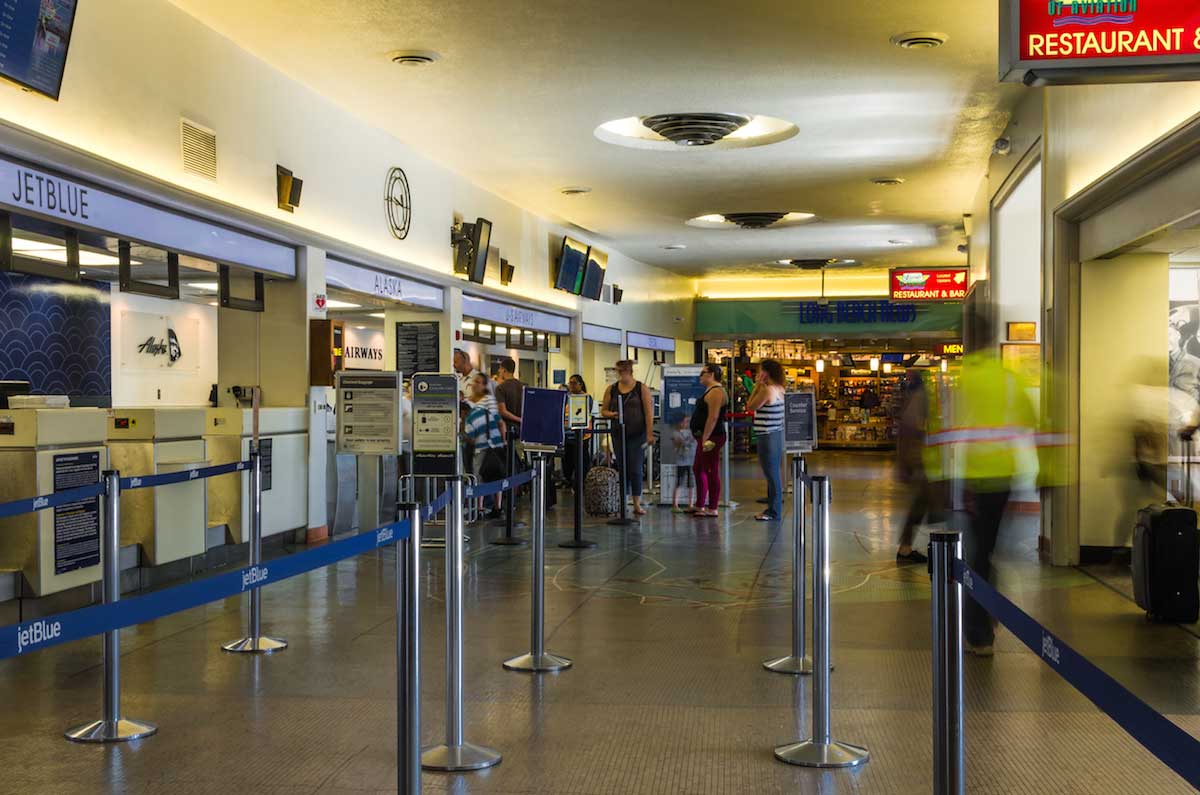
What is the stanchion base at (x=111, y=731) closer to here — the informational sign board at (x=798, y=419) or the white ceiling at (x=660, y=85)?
the white ceiling at (x=660, y=85)

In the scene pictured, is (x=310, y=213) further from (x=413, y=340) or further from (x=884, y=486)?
(x=884, y=486)

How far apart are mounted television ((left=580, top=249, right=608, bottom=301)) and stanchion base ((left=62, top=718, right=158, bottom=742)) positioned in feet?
49.7

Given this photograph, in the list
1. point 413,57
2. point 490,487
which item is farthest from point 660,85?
point 490,487

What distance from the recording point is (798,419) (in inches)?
555

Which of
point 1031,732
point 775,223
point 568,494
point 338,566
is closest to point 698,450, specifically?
point 568,494

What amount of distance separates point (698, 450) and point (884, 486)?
559cm

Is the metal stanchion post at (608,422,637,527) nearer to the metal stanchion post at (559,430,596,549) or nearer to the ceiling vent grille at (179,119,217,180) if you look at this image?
the metal stanchion post at (559,430,596,549)

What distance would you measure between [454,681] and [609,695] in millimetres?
1066

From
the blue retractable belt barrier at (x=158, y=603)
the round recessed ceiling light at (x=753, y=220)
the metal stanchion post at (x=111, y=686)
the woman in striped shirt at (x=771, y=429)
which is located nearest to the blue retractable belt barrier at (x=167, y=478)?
the metal stanchion post at (x=111, y=686)

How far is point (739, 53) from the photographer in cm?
931

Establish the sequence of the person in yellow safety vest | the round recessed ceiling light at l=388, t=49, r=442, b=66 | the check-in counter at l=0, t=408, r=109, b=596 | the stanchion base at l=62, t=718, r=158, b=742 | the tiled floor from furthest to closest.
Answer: the round recessed ceiling light at l=388, t=49, r=442, b=66
the check-in counter at l=0, t=408, r=109, b=596
the person in yellow safety vest
the stanchion base at l=62, t=718, r=158, b=742
the tiled floor

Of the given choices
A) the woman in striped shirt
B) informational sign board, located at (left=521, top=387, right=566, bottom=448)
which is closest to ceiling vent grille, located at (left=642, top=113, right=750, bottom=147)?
the woman in striped shirt

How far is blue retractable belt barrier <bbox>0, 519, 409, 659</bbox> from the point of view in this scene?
2.54 meters

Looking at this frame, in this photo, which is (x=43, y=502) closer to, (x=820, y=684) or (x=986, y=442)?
(x=820, y=684)
